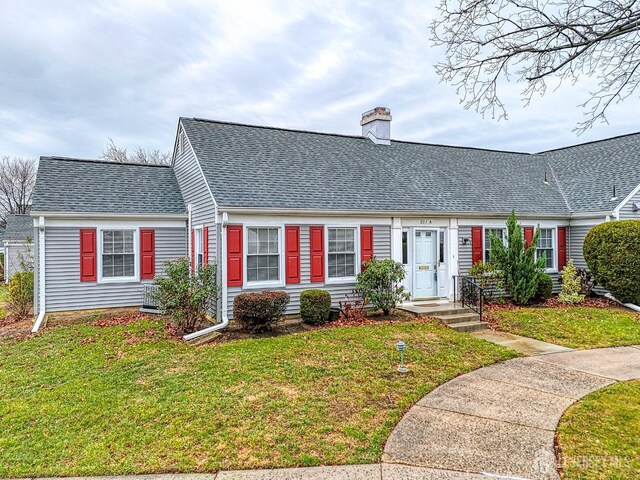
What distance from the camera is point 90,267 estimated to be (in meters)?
11.4

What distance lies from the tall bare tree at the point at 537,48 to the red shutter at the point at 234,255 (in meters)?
6.42

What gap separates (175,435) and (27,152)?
4669cm

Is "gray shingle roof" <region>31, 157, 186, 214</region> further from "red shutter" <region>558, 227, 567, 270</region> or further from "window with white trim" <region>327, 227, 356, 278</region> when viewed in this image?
"red shutter" <region>558, 227, 567, 270</region>

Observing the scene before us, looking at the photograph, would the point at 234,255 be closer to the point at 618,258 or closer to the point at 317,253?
the point at 317,253

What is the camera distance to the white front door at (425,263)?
1207 cm

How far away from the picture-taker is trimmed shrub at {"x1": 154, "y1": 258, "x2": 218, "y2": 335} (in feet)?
30.0

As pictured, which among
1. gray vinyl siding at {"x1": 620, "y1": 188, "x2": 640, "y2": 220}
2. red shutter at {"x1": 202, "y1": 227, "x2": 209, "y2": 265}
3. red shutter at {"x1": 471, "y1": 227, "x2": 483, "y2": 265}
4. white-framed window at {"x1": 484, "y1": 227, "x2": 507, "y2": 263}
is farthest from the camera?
gray vinyl siding at {"x1": 620, "y1": 188, "x2": 640, "y2": 220}

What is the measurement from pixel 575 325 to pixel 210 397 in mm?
9005

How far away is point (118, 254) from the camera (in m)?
11.9

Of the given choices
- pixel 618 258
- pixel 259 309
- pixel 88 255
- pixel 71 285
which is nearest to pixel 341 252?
pixel 259 309

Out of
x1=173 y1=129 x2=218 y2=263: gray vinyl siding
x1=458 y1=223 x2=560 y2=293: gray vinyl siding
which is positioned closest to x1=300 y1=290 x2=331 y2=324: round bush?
x1=173 y1=129 x2=218 y2=263: gray vinyl siding

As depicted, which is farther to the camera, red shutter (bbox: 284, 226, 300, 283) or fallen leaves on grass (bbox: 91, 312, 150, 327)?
red shutter (bbox: 284, 226, 300, 283)

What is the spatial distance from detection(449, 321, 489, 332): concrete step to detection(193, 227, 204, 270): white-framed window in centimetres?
699

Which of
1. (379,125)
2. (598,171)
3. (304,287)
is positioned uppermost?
(379,125)
